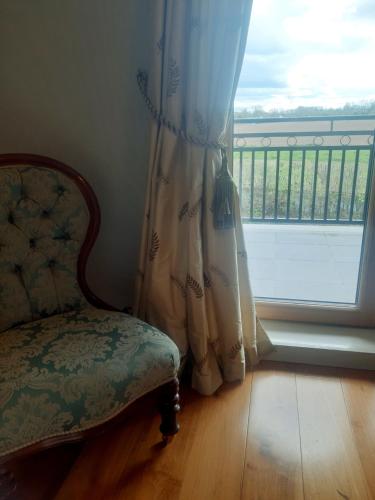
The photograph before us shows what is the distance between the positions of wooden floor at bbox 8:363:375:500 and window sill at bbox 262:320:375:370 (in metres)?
0.11

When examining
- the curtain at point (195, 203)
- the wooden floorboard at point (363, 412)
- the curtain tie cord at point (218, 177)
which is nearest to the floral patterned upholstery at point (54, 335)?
the curtain at point (195, 203)

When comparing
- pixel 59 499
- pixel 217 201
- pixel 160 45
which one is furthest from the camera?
pixel 217 201

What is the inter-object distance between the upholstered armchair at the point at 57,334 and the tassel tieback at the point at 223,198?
1.39ft

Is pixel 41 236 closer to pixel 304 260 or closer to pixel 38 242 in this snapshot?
pixel 38 242

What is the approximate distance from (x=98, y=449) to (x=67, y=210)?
2.65 ft

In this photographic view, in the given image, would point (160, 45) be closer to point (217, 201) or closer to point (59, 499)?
point (217, 201)

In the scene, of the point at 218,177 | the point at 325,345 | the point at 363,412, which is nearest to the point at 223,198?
the point at 218,177

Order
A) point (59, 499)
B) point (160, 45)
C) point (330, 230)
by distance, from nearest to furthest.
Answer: point (59, 499) < point (160, 45) < point (330, 230)

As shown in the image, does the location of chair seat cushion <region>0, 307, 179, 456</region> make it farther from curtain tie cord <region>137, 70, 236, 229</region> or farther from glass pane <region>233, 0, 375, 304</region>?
glass pane <region>233, 0, 375, 304</region>

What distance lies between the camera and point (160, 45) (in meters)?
1.12

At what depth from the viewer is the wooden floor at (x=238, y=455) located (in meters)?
1.01

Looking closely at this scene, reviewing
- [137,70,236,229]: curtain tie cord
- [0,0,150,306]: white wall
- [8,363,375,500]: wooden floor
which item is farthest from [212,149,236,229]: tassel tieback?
[8,363,375,500]: wooden floor

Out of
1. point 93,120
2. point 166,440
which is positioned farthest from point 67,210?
point 166,440

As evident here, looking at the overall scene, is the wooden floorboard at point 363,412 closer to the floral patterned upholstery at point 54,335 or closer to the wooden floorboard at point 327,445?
the wooden floorboard at point 327,445
